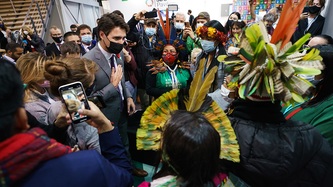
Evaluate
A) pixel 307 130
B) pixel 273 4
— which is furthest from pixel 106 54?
pixel 273 4

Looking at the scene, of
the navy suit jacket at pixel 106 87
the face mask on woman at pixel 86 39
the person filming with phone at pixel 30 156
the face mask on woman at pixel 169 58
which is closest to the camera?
the person filming with phone at pixel 30 156

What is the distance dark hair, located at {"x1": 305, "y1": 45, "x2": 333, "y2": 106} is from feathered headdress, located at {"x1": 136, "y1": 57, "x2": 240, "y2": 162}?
787mm

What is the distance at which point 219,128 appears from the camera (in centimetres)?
95

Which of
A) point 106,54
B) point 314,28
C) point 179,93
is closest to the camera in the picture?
point 179,93

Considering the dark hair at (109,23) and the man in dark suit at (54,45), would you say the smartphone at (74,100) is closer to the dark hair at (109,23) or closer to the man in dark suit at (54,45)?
the dark hair at (109,23)

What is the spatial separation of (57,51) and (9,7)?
6.82 m

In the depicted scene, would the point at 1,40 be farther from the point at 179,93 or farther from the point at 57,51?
the point at 179,93

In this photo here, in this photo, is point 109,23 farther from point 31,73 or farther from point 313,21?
point 313,21

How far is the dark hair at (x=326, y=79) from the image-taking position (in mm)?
1240

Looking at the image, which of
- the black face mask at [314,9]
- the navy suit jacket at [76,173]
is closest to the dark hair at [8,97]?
the navy suit jacket at [76,173]

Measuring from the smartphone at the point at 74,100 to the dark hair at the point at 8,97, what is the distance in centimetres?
43

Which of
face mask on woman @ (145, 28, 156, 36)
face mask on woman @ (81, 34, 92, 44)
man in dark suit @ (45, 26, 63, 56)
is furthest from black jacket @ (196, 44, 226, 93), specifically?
man in dark suit @ (45, 26, 63, 56)

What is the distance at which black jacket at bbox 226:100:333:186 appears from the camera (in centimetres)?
90

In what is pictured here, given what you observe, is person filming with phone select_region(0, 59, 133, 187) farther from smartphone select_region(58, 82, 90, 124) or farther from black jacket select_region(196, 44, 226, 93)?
black jacket select_region(196, 44, 226, 93)
